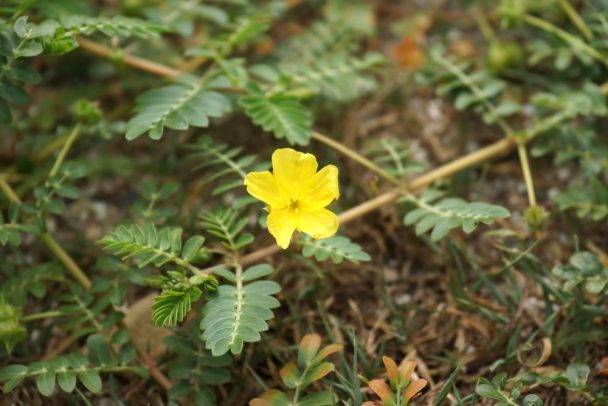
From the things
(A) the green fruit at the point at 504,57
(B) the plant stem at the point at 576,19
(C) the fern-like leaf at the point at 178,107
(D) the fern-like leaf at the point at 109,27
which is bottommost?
(A) the green fruit at the point at 504,57

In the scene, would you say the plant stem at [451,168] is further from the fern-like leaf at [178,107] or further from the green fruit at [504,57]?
the fern-like leaf at [178,107]

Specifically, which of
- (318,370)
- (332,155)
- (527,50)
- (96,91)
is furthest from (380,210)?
(96,91)

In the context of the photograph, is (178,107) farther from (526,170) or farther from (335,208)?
(526,170)

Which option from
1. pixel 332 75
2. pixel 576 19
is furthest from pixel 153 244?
pixel 576 19

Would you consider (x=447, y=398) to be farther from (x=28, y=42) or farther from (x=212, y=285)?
(x=28, y=42)

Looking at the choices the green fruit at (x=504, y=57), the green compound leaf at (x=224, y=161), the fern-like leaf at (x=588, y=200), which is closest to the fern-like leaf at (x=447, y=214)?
the fern-like leaf at (x=588, y=200)

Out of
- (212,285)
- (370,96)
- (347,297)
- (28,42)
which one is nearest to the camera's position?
(212,285)
